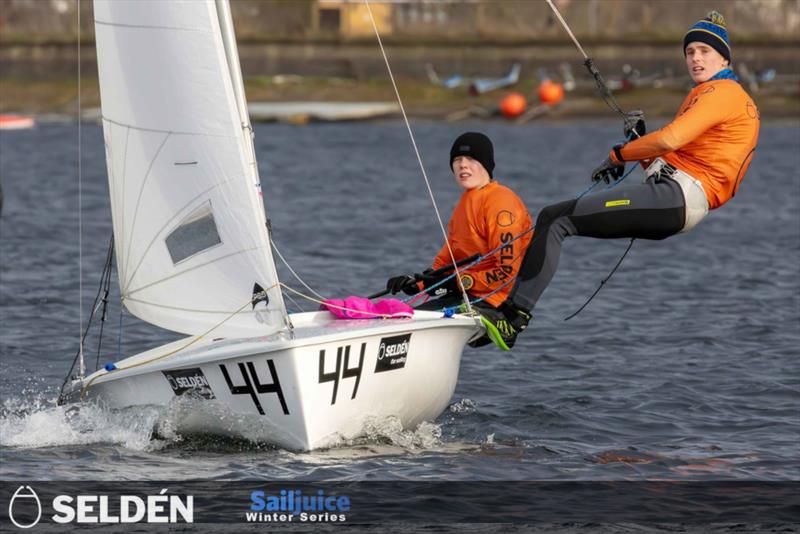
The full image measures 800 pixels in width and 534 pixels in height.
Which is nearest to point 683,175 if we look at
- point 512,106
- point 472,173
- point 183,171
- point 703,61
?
point 703,61

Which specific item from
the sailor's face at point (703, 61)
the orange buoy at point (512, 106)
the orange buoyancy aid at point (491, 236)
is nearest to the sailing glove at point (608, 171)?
the orange buoyancy aid at point (491, 236)

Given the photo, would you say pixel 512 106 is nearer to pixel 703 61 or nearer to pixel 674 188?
pixel 703 61

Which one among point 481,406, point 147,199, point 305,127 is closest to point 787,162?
point 305,127

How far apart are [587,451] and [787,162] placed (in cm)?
2537

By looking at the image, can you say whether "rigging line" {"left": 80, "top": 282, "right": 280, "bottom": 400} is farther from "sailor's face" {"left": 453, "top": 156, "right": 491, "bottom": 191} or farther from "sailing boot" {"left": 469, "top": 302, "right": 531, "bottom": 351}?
"sailor's face" {"left": 453, "top": 156, "right": 491, "bottom": 191}

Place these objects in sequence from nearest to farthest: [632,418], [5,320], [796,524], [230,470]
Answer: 1. [796,524]
2. [230,470]
3. [632,418]
4. [5,320]

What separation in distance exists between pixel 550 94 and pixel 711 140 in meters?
35.5

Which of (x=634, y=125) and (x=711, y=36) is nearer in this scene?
(x=711, y=36)

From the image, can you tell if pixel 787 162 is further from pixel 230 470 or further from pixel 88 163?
pixel 230 470

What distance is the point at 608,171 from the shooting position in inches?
343

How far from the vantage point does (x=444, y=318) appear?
28.6 feet

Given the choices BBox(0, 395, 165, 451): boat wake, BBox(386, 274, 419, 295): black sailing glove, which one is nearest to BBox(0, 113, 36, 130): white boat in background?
BBox(0, 395, 165, 451): boat wake

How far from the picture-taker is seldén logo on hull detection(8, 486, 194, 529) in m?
7.49

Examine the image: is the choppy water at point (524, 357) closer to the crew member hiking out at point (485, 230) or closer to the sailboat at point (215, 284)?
the sailboat at point (215, 284)
